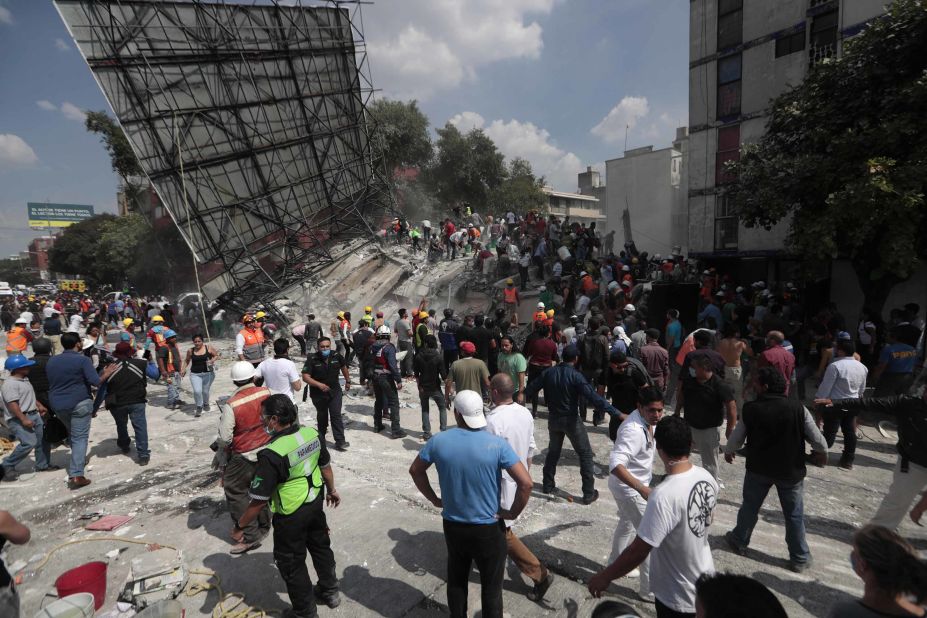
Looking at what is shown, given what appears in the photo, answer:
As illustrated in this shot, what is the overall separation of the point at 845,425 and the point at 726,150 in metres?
13.1

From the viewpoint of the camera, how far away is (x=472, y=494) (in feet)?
8.89

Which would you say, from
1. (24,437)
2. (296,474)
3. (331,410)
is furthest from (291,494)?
(24,437)

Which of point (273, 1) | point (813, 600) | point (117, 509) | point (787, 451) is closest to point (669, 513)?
point (787, 451)

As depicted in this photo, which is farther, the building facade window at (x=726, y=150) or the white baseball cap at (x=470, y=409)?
the building facade window at (x=726, y=150)

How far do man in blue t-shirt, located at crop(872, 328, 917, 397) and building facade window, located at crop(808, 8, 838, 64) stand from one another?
11.4 m

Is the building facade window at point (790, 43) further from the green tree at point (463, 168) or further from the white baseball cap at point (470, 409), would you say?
the green tree at point (463, 168)

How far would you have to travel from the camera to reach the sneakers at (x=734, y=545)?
12.8 ft

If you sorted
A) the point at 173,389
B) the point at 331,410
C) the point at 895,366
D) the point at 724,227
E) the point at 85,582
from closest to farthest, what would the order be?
the point at 85,582
the point at 895,366
the point at 331,410
the point at 173,389
the point at 724,227

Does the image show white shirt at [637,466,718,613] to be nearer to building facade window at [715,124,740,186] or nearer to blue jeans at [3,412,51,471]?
blue jeans at [3,412,51,471]

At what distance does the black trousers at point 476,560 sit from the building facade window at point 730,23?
18.8 metres

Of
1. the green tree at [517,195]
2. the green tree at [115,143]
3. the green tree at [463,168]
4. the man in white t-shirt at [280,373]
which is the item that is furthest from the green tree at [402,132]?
the man in white t-shirt at [280,373]

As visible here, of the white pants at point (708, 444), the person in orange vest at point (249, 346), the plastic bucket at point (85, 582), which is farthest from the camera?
the person in orange vest at point (249, 346)

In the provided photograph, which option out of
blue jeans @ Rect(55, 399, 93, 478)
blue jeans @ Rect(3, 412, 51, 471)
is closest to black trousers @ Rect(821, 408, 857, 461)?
blue jeans @ Rect(55, 399, 93, 478)

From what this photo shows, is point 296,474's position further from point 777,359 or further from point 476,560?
point 777,359
